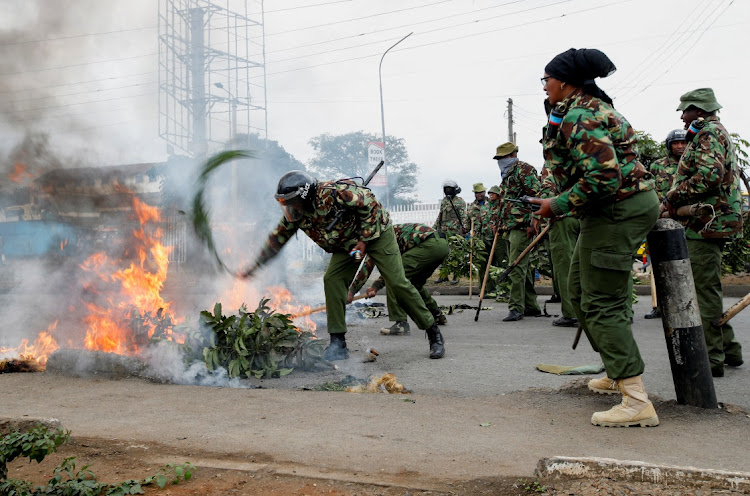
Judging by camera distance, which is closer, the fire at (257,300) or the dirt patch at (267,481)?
the dirt patch at (267,481)

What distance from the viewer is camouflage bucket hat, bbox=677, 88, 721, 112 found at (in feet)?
16.6

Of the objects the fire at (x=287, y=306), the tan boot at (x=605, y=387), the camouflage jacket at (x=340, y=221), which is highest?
the camouflage jacket at (x=340, y=221)

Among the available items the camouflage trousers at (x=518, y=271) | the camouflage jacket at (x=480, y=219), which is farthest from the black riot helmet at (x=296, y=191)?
the camouflage jacket at (x=480, y=219)

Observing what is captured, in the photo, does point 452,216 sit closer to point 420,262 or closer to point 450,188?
point 450,188

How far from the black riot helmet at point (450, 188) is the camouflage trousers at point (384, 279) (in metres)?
8.09

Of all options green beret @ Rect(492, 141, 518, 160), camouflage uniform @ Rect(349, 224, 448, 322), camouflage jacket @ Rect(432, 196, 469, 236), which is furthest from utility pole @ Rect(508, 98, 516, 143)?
camouflage uniform @ Rect(349, 224, 448, 322)

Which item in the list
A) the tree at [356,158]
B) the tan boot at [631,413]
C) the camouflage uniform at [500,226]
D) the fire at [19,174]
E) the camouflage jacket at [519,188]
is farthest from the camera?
the tree at [356,158]

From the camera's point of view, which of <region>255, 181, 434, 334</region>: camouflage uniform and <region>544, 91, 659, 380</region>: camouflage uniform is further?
<region>255, 181, 434, 334</region>: camouflage uniform

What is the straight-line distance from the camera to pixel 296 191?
596 cm

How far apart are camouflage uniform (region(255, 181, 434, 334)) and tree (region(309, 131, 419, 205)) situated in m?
34.2

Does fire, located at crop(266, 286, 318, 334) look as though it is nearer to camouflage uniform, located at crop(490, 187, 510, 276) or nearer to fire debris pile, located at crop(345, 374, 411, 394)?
camouflage uniform, located at crop(490, 187, 510, 276)

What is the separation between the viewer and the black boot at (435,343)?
244 inches

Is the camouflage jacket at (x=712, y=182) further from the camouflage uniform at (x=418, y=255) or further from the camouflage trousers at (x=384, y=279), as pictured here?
the camouflage uniform at (x=418, y=255)

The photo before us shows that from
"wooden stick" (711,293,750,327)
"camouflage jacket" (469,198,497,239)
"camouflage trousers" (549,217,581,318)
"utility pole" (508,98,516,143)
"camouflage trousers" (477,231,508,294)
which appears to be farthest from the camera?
"utility pole" (508,98,516,143)
